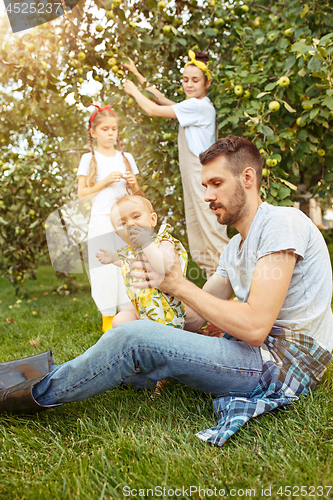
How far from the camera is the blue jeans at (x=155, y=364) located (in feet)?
4.49

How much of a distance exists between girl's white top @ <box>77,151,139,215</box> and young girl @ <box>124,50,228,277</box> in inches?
19.9

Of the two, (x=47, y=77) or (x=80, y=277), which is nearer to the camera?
(x=47, y=77)

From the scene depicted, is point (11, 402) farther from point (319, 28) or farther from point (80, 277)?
point (80, 277)

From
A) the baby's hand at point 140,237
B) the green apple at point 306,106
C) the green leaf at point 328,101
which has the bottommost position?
the baby's hand at point 140,237

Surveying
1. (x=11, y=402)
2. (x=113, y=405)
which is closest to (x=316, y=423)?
(x=113, y=405)

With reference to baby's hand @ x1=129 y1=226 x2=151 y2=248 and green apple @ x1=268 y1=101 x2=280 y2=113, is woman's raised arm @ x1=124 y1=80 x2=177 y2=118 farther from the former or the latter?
baby's hand @ x1=129 y1=226 x2=151 y2=248

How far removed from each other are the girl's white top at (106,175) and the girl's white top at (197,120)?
0.55m

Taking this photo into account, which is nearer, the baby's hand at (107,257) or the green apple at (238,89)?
the baby's hand at (107,257)

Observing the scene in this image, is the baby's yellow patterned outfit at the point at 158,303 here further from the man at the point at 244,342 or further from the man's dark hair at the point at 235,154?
the man's dark hair at the point at 235,154

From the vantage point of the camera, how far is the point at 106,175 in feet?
9.02

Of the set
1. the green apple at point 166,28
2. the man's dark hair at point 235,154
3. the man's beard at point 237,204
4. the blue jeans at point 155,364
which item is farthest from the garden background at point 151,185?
the man's dark hair at point 235,154

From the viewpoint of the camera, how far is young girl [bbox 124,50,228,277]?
9.93 ft

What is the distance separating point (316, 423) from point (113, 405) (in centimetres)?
78

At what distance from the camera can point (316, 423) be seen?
1341 millimetres
